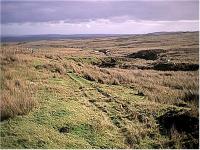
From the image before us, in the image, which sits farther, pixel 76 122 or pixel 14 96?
pixel 14 96

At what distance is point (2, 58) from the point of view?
21844 mm

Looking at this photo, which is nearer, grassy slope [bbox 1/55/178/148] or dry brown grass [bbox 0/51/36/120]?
grassy slope [bbox 1/55/178/148]

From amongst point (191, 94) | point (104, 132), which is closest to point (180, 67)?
point (191, 94)

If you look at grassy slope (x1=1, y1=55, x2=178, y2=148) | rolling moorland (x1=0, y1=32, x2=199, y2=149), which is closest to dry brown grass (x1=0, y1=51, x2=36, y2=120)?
rolling moorland (x1=0, y1=32, x2=199, y2=149)

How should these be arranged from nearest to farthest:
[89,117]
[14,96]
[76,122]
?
[76,122]
[89,117]
[14,96]

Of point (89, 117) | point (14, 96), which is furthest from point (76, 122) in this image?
point (14, 96)

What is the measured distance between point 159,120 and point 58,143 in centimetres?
516

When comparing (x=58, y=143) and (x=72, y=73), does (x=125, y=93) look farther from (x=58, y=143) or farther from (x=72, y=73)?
(x=58, y=143)

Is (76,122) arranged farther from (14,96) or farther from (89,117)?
(14,96)

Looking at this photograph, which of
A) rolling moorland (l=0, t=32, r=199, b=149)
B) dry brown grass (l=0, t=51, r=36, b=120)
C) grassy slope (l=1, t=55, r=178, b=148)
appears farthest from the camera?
dry brown grass (l=0, t=51, r=36, b=120)

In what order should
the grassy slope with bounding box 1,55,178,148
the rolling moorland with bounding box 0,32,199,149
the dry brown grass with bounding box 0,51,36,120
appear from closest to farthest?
the grassy slope with bounding box 1,55,178,148, the rolling moorland with bounding box 0,32,199,149, the dry brown grass with bounding box 0,51,36,120

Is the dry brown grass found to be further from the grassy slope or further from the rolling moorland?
the grassy slope

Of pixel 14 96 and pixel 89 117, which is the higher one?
pixel 14 96

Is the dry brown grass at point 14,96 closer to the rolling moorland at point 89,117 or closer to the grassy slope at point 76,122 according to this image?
the rolling moorland at point 89,117
